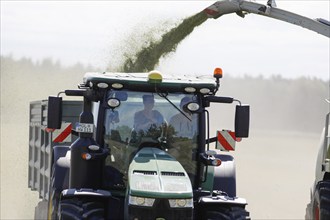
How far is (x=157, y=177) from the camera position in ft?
25.5

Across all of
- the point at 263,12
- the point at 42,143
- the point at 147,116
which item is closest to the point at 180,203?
the point at 147,116

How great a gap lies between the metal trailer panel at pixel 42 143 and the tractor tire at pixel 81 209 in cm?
425

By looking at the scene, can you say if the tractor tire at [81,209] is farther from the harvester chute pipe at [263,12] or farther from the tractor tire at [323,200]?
the harvester chute pipe at [263,12]

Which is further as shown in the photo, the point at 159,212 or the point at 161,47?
the point at 161,47

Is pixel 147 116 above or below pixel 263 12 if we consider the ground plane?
below

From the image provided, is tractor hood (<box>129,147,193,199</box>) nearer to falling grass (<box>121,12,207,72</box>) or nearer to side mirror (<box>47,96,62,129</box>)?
side mirror (<box>47,96,62,129</box>)

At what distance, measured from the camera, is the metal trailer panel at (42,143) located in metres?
12.6

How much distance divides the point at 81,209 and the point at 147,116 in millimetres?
1278

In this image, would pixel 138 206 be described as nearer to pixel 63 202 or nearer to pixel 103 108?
pixel 63 202

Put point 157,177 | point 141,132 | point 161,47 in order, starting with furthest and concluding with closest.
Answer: point 161,47 < point 141,132 < point 157,177

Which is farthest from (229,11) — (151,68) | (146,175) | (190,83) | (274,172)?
(274,172)

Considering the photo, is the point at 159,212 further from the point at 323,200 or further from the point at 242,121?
the point at 323,200

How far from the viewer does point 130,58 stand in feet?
48.2

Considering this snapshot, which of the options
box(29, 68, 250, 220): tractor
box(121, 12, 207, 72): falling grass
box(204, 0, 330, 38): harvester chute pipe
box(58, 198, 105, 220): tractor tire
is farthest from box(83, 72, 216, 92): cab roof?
box(121, 12, 207, 72): falling grass
